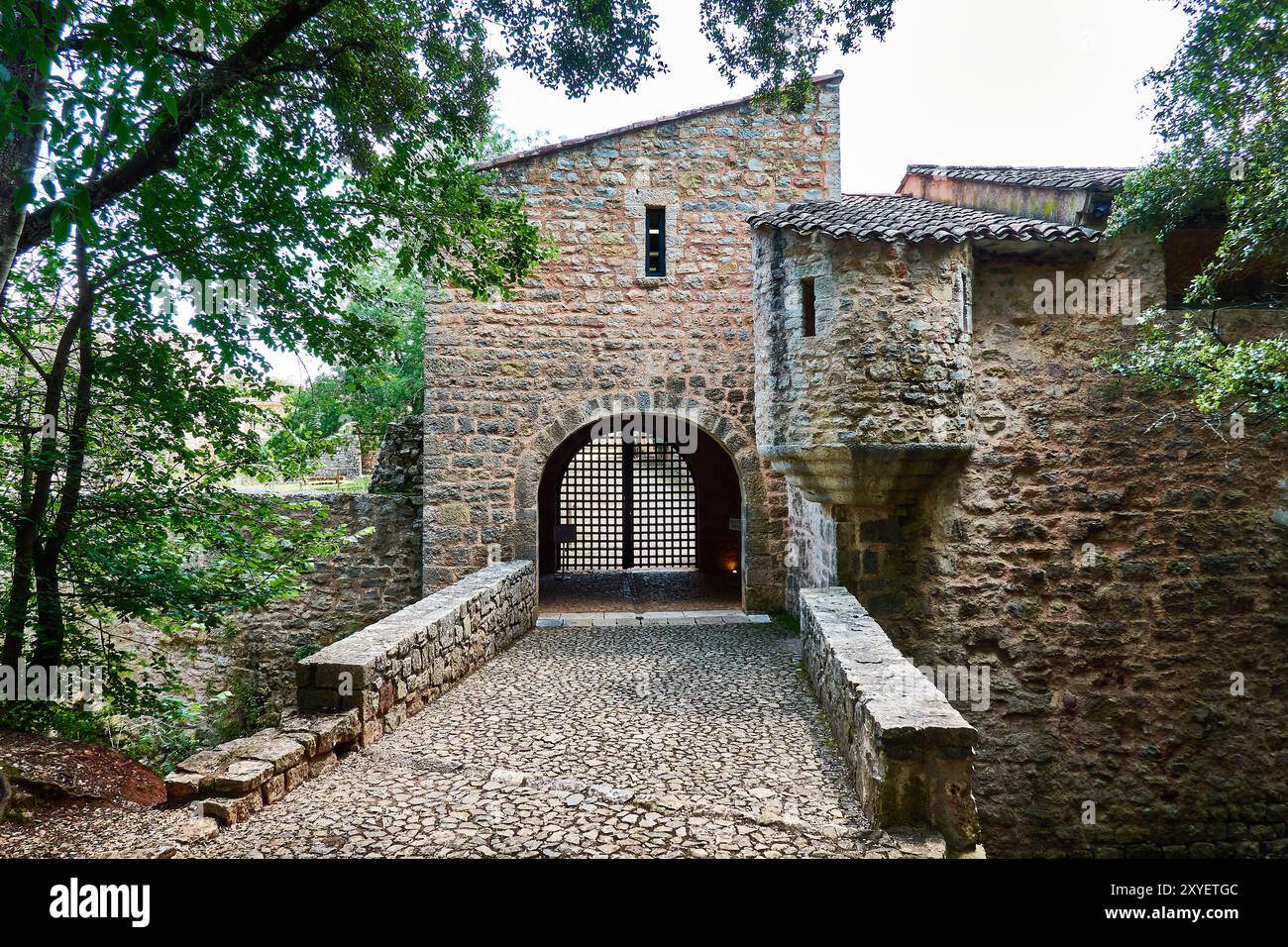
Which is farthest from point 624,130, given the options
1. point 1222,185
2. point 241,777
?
point 241,777

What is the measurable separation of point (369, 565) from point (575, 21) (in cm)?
657

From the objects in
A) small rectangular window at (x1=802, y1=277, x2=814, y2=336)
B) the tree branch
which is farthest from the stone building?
the tree branch

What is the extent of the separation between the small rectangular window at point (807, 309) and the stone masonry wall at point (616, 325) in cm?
238

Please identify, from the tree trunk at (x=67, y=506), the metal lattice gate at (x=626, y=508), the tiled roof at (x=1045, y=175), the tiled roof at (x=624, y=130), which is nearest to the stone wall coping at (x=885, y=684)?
the tiled roof at (x=1045, y=175)

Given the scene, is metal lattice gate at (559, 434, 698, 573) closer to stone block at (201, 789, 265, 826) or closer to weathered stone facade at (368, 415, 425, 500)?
weathered stone facade at (368, 415, 425, 500)

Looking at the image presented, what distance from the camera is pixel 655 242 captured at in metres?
8.05

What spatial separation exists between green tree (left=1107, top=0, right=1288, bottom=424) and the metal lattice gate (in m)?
7.82

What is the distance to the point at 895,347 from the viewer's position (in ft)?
16.9

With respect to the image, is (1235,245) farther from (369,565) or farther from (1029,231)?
(369,565)

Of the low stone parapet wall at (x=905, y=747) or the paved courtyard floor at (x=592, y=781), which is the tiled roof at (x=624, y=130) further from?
the low stone parapet wall at (x=905, y=747)

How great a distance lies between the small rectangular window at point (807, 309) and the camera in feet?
18.2

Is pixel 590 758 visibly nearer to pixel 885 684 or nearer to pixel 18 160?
pixel 885 684

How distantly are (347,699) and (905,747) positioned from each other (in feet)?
10.1
